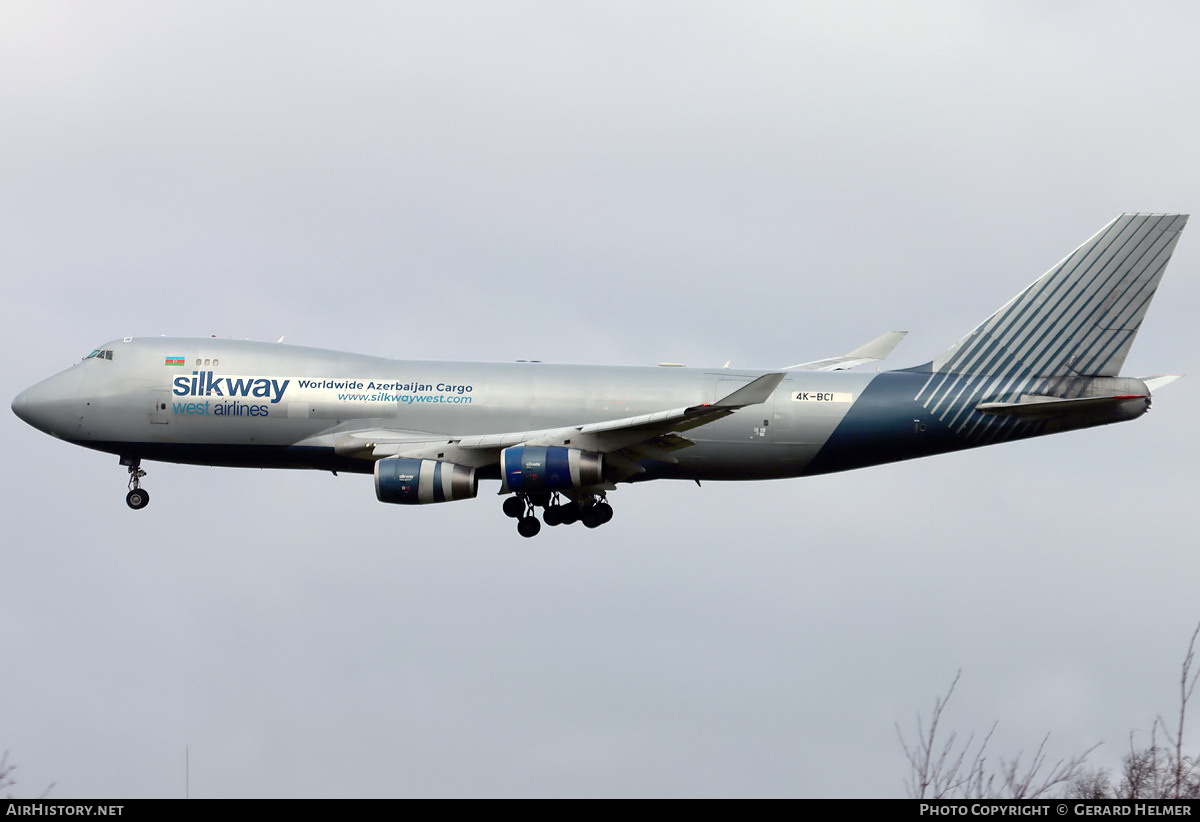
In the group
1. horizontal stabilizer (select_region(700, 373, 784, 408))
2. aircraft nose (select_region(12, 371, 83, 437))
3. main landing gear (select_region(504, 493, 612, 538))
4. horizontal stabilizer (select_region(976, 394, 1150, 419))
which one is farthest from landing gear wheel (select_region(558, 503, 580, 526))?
aircraft nose (select_region(12, 371, 83, 437))

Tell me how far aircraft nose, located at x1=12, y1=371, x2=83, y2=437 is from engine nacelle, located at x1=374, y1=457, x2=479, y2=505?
11579 mm

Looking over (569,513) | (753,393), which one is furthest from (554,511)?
(753,393)

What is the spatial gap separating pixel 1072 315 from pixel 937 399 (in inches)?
212

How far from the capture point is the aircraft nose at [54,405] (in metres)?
48.0

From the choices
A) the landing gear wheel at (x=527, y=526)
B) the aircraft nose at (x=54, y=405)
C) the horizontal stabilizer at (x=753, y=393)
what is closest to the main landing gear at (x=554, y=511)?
the landing gear wheel at (x=527, y=526)

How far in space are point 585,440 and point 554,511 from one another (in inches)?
203

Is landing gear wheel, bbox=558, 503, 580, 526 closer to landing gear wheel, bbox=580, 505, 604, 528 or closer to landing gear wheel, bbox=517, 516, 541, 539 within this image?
landing gear wheel, bbox=580, 505, 604, 528

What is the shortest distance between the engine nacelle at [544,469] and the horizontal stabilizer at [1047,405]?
1320 cm

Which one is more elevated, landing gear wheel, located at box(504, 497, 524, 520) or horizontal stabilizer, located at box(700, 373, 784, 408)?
horizontal stabilizer, located at box(700, 373, 784, 408)

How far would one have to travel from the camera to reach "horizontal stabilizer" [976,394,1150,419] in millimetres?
44688

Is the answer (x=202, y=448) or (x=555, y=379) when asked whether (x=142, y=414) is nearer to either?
(x=202, y=448)
